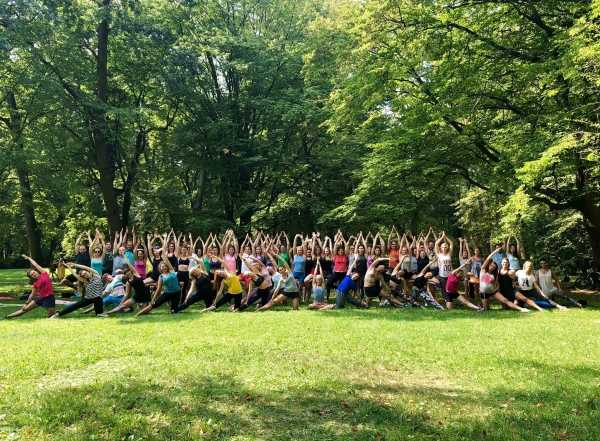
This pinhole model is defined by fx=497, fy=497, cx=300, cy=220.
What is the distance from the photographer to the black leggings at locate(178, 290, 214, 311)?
13181 millimetres

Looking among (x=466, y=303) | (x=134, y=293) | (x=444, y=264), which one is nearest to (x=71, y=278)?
(x=134, y=293)

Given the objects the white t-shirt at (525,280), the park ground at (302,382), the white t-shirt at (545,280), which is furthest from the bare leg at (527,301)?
the park ground at (302,382)

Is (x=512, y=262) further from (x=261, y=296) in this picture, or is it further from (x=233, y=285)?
(x=233, y=285)

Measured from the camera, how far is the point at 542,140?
13.2 m

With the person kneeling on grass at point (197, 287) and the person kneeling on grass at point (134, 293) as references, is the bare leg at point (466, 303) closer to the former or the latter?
the person kneeling on grass at point (197, 287)

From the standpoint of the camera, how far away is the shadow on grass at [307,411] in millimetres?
5012

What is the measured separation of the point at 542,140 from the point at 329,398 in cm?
1035

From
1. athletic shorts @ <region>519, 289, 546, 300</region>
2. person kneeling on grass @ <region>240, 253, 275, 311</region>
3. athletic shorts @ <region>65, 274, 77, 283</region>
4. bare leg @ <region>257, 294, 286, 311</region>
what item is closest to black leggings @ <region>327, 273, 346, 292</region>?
bare leg @ <region>257, 294, 286, 311</region>

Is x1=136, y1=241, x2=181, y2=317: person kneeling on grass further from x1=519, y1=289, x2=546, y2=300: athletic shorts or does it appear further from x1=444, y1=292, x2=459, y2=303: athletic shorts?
x1=519, y1=289, x2=546, y2=300: athletic shorts

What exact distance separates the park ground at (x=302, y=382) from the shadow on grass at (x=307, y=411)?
0.07 feet

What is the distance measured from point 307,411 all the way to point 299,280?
32.3 ft

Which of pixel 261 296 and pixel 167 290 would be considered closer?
pixel 167 290

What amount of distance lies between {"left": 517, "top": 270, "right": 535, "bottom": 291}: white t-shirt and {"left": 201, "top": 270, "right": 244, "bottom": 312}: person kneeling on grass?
302 inches

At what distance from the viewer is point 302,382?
6.45 metres
